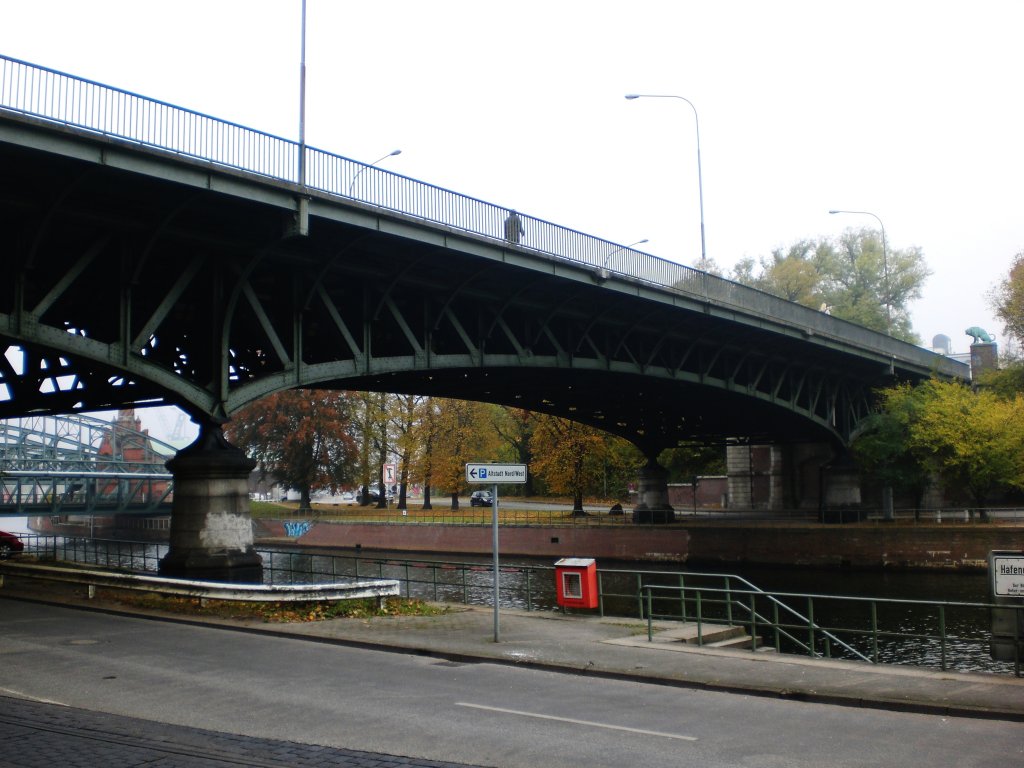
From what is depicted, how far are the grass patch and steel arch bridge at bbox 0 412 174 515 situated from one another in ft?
169

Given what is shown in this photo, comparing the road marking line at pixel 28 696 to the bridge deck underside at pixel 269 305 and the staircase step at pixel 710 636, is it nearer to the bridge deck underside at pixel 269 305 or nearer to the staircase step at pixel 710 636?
the staircase step at pixel 710 636

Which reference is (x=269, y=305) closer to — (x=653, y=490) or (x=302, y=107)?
(x=302, y=107)

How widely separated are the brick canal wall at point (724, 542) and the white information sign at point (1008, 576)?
3409 cm

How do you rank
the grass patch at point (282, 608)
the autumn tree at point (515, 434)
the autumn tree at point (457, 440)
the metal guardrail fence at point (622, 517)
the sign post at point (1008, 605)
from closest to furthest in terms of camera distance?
the sign post at point (1008, 605), the grass patch at point (282, 608), the metal guardrail fence at point (622, 517), the autumn tree at point (457, 440), the autumn tree at point (515, 434)

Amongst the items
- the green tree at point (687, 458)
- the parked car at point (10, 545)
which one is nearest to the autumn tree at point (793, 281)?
the green tree at point (687, 458)

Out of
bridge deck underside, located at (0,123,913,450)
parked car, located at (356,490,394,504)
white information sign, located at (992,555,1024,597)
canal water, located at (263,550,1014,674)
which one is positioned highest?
bridge deck underside, located at (0,123,913,450)

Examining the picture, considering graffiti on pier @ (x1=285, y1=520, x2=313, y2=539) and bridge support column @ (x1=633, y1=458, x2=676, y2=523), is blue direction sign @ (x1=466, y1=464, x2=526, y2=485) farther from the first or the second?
graffiti on pier @ (x1=285, y1=520, x2=313, y2=539)

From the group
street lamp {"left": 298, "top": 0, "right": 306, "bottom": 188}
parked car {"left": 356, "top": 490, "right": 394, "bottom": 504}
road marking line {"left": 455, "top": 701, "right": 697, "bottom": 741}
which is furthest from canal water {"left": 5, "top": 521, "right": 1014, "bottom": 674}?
parked car {"left": 356, "top": 490, "right": 394, "bottom": 504}

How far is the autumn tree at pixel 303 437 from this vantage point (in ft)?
264

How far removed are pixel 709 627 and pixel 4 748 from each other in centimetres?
1208

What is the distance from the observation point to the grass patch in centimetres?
1852

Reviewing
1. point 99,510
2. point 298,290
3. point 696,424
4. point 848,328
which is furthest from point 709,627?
point 99,510

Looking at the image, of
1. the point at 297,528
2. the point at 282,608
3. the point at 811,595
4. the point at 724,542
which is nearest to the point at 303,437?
the point at 297,528

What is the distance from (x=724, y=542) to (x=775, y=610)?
3678cm
